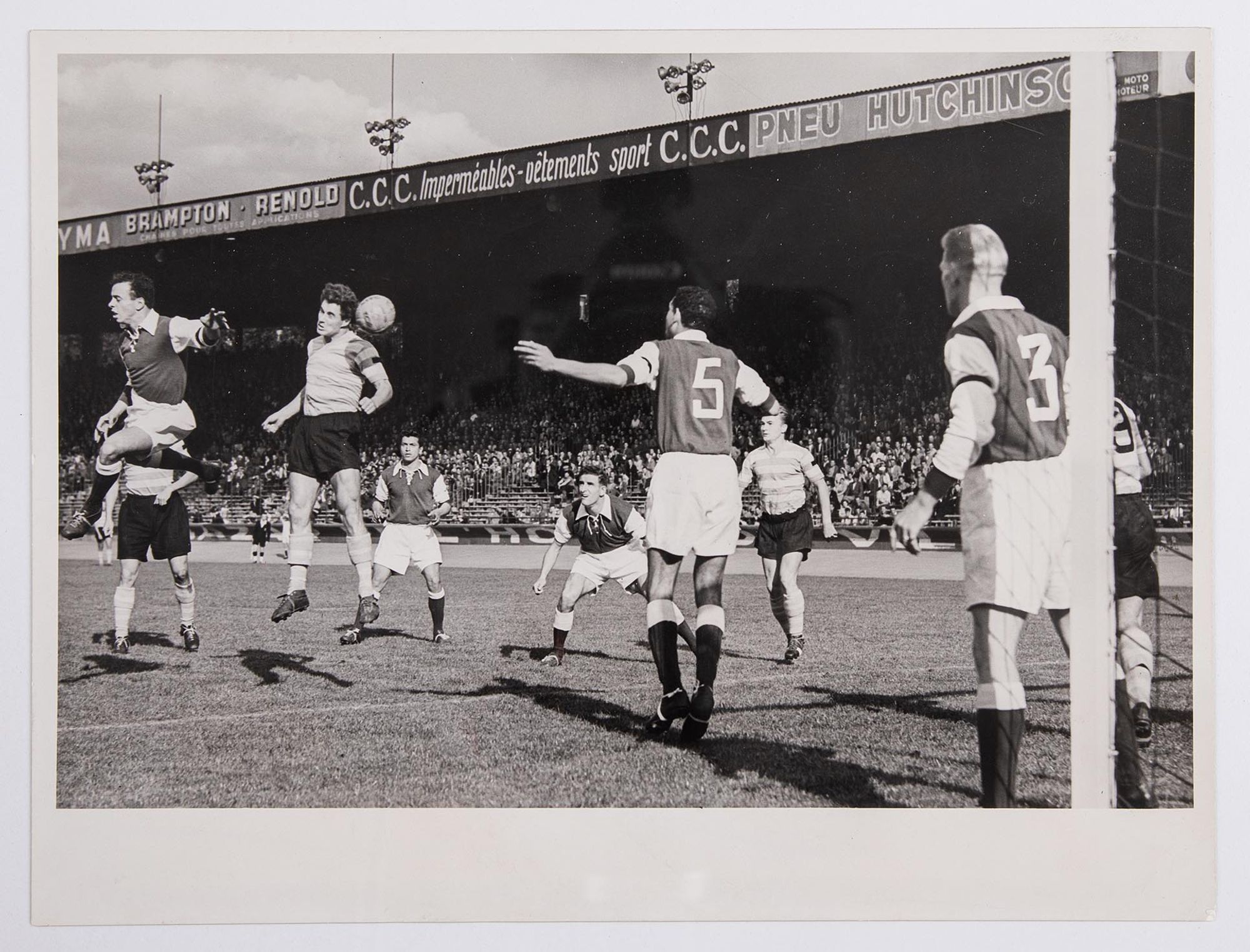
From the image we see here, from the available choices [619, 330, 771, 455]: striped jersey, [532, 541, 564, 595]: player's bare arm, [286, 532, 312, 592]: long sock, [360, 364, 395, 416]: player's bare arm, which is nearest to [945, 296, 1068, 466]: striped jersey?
[619, 330, 771, 455]: striped jersey

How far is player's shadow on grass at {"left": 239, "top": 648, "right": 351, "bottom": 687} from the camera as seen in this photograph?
4332 mm

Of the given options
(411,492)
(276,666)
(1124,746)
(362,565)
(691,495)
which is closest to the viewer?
(1124,746)

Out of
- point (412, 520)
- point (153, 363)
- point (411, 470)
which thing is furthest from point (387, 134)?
point (412, 520)

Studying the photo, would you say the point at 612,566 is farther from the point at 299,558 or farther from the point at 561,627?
the point at 299,558

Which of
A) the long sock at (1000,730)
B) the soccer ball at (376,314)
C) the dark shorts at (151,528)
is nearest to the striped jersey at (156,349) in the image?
the dark shorts at (151,528)

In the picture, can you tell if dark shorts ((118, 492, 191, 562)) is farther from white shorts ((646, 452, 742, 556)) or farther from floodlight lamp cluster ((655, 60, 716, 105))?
floodlight lamp cluster ((655, 60, 716, 105))

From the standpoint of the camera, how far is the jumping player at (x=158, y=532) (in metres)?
4.53

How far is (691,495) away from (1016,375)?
1215mm

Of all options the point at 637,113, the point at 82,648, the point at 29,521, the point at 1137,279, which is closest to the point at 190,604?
the point at 82,648

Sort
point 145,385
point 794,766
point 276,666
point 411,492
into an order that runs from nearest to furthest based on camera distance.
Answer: point 794,766 < point 276,666 < point 145,385 < point 411,492

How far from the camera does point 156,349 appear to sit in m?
4.49

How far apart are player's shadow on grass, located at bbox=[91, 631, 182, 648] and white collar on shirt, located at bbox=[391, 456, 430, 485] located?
1261mm

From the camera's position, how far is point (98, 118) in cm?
416
